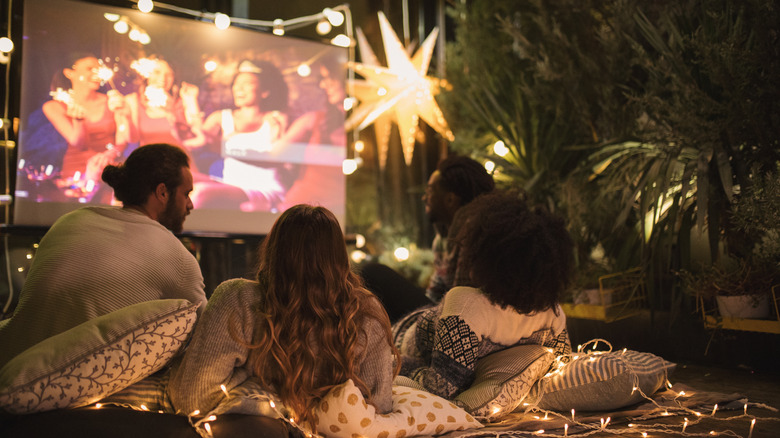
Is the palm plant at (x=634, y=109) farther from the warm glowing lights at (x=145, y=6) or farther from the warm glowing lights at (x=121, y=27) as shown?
the warm glowing lights at (x=121, y=27)

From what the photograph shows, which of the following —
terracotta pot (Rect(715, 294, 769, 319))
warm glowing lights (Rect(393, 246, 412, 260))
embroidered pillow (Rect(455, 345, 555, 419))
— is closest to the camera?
embroidered pillow (Rect(455, 345, 555, 419))

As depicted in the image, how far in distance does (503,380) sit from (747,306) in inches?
60.5

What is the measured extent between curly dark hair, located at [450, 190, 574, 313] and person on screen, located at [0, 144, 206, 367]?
996 millimetres

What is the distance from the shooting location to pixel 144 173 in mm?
2465

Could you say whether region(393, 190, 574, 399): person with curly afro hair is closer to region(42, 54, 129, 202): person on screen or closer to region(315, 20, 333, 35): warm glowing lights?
region(42, 54, 129, 202): person on screen

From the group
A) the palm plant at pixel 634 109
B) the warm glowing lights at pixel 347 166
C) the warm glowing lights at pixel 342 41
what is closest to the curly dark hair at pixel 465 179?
the palm plant at pixel 634 109

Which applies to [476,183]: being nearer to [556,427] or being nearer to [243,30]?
[556,427]

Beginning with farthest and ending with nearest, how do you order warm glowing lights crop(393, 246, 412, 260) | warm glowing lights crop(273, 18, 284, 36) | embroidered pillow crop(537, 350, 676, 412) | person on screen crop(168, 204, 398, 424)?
1. warm glowing lights crop(393, 246, 412, 260)
2. warm glowing lights crop(273, 18, 284, 36)
3. embroidered pillow crop(537, 350, 676, 412)
4. person on screen crop(168, 204, 398, 424)

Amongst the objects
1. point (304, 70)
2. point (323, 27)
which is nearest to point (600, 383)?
point (304, 70)

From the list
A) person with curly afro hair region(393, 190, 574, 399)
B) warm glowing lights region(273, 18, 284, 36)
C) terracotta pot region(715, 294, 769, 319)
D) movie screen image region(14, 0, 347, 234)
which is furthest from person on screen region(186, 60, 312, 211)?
terracotta pot region(715, 294, 769, 319)

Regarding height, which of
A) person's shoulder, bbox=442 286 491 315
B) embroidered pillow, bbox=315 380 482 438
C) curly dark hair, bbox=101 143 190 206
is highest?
curly dark hair, bbox=101 143 190 206

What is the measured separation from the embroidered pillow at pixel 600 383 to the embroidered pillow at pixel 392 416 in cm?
41

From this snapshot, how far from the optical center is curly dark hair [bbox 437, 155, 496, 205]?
11.4ft

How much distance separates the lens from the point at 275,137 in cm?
453
